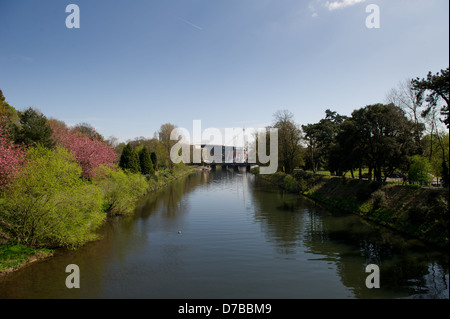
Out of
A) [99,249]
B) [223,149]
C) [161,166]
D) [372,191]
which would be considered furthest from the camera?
[223,149]

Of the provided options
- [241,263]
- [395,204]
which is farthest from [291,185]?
[241,263]

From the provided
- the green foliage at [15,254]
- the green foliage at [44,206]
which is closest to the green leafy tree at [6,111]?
the green foliage at [44,206]

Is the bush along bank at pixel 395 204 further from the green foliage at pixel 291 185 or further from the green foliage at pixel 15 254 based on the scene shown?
the green foliage at pixel 15 254

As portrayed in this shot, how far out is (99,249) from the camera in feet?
64.5

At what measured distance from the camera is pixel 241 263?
55.1 ft

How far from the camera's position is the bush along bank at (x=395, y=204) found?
19.5 metres

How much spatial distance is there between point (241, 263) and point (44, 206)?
502 inches

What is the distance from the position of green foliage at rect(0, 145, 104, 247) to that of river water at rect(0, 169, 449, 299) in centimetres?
170

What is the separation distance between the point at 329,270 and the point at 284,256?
10.1 ft

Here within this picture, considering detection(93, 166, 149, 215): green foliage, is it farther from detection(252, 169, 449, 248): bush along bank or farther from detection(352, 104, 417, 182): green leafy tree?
detection(352, 104, 417, 182): green leafy tree

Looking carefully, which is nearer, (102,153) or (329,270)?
(329,270)
